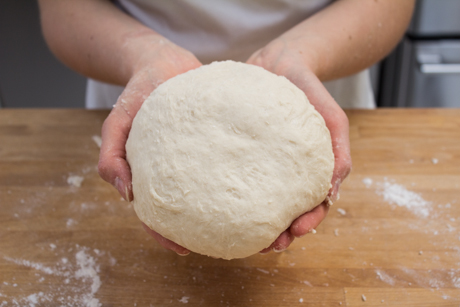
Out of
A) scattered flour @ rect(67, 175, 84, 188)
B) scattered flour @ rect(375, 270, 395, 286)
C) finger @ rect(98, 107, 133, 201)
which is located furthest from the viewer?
scattered flour @ rect(67, 175, 84, 188)

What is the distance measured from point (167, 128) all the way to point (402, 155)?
102 cm

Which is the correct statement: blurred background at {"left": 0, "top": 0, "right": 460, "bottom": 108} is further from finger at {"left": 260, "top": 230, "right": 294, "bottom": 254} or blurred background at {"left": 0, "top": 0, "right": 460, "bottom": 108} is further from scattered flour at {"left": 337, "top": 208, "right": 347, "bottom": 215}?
finger at {"left": 260, "top": 230, "right": 294, "bottom": 254}

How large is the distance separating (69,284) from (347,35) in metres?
1.27

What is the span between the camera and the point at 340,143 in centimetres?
114

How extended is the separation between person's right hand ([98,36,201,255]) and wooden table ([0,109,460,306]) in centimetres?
22

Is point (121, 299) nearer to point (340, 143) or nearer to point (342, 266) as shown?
point (342, 266)

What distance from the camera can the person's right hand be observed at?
3.52 ft

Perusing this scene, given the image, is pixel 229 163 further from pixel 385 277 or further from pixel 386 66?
pixel 386 66

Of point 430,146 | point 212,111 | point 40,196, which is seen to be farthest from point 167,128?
point 430,146

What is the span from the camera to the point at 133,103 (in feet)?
4.02

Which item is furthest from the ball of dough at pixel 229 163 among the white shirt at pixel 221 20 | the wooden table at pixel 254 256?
the white shirt at pixel 221 20

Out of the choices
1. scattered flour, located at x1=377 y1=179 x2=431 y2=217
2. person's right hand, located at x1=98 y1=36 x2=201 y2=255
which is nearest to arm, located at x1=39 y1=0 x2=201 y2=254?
person's right hand, located at x1=98 y1=36 x2=201 y2=255

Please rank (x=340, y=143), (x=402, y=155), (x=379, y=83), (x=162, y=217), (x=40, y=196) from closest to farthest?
(x=162, y=217), (x=340, y=143), (x=40, y=196), (x=402, y=155), (x=379, y=83)

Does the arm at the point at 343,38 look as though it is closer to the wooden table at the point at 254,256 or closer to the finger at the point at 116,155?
the wooden table at the point at 254,256
